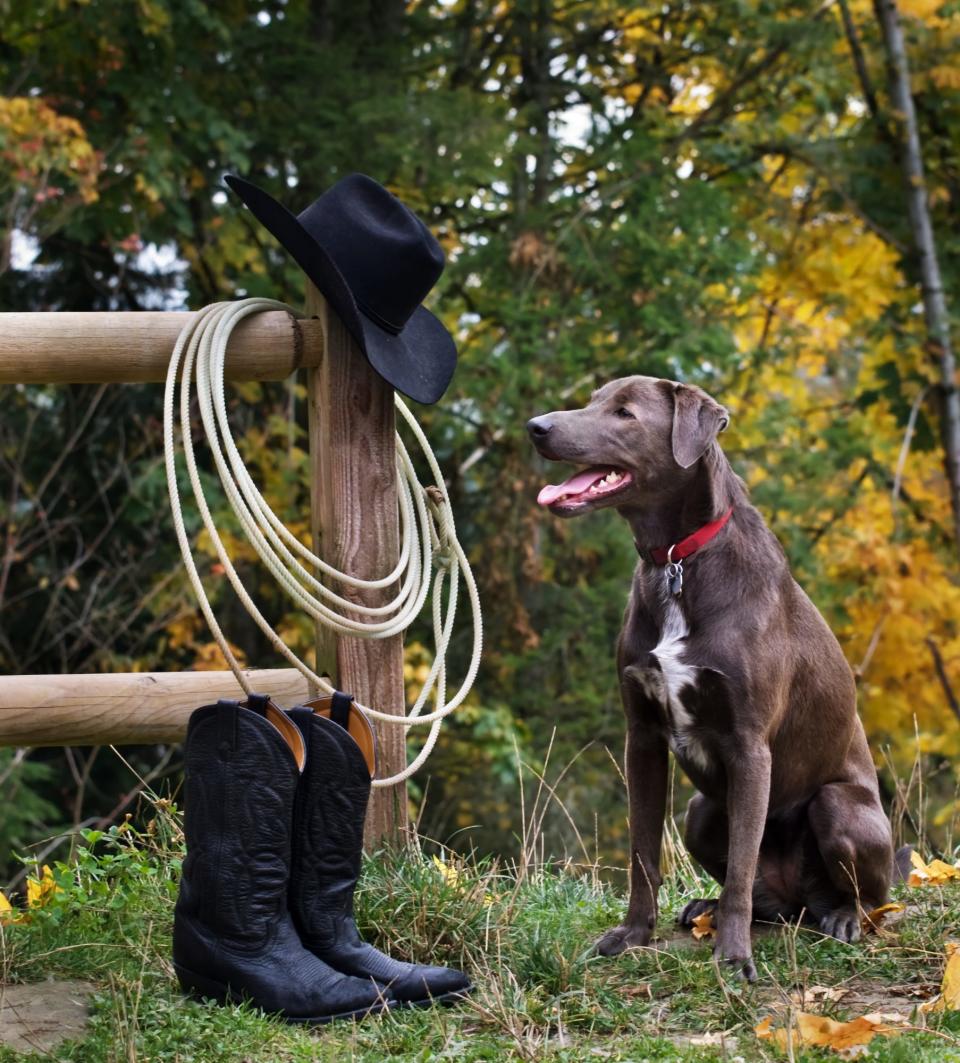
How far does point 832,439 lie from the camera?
1126 cm

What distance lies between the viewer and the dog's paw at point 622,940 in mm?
3451

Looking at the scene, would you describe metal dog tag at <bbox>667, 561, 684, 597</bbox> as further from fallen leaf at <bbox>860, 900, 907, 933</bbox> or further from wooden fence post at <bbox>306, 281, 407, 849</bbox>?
fallen leaf at <bbox>860, 900, 907, 933</bbox>

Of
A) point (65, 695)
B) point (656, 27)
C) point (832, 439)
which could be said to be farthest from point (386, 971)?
point (656, 27)

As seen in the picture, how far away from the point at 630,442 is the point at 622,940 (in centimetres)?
125

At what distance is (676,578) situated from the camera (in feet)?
11.3

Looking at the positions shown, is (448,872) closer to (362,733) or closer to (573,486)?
(362,733)

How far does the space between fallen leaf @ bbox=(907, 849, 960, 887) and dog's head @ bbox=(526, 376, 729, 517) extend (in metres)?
1.57

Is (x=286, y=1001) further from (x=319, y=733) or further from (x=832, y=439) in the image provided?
(x=832, y=439)

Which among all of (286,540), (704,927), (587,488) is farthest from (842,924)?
(286,540)

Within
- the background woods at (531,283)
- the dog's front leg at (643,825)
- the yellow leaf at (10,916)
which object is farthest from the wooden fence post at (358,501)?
the background woods at (531,283)

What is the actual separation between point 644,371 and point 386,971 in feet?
25.9

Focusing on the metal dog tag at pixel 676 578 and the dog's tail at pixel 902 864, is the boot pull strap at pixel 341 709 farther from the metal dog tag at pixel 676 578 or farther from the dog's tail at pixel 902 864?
the dog's tail at pixel 902 864

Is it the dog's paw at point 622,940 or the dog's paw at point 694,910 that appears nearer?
the dog's paw at point 622,940

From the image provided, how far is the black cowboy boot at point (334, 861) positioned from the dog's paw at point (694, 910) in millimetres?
914
